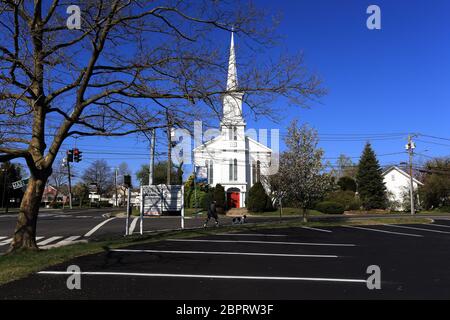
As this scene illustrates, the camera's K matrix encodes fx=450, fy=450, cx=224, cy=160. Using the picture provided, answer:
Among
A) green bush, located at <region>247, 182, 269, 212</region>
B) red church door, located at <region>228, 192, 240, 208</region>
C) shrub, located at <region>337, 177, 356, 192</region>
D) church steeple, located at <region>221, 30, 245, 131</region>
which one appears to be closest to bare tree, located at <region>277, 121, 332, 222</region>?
church steeple, located at <region>221, 30, 245, 131</region>

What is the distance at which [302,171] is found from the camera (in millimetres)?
25859

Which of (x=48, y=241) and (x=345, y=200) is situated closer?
(x=48, y=241)

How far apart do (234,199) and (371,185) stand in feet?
65.1

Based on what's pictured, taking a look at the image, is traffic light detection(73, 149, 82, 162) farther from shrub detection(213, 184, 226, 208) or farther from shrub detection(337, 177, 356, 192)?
shrub detection(337, 177, 356, 192)

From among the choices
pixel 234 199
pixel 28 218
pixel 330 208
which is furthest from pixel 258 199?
pixel 28 218

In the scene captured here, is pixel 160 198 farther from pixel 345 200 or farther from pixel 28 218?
pixel 345 200

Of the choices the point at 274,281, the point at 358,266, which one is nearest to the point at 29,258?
the point at 274,281

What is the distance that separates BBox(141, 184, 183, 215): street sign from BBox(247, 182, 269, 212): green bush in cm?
2639

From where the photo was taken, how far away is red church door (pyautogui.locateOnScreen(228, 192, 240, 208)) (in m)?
55.7

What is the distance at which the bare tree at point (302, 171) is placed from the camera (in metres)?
25.9

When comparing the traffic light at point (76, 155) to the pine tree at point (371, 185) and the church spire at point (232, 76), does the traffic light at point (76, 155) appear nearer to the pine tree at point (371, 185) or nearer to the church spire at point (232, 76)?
the pine tree at point (371, 185)

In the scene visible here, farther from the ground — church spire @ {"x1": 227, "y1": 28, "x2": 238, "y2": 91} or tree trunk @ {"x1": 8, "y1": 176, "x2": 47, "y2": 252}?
church spire @ {"x1": 227, "y1": 28, "x2": 238, "y2": 91}
